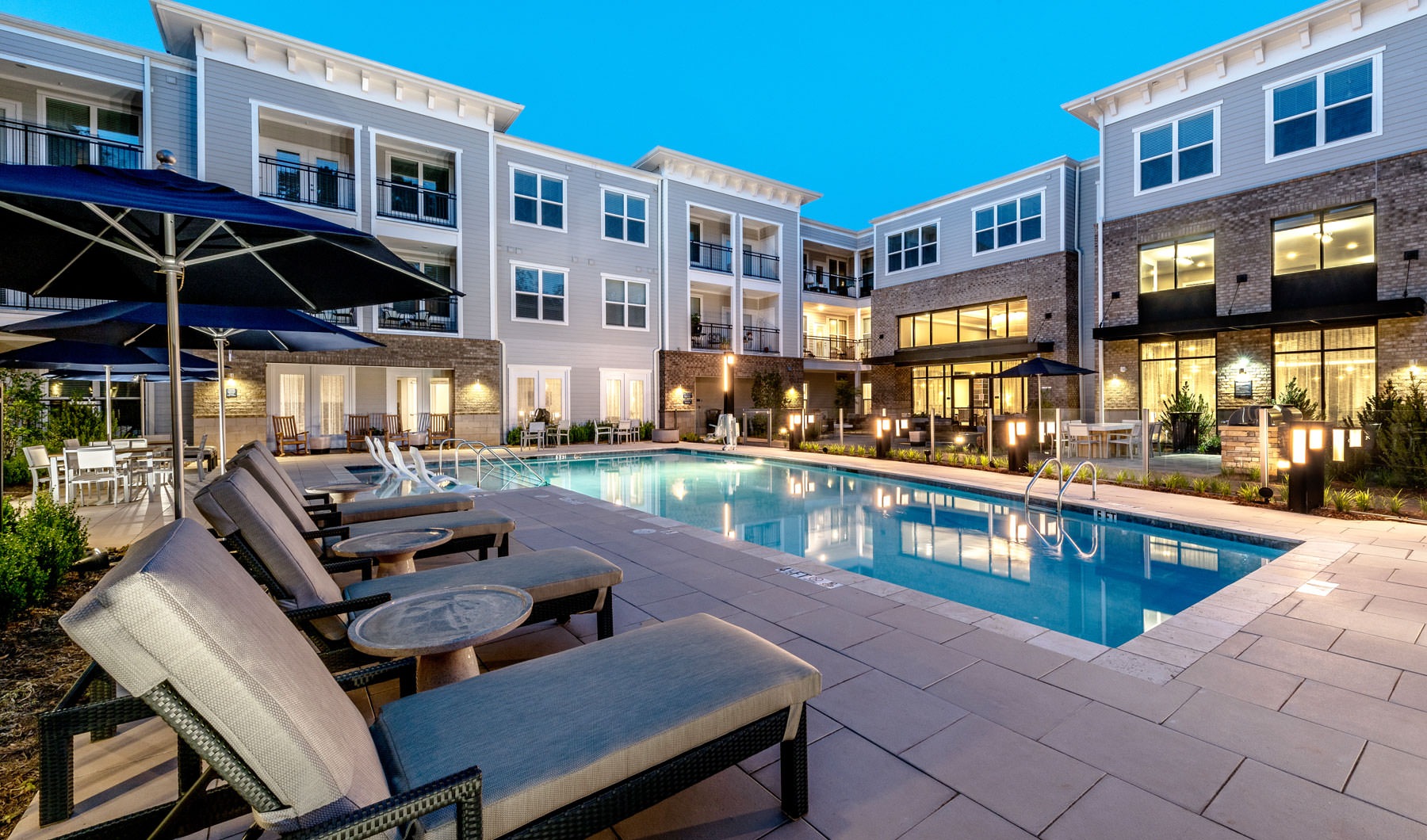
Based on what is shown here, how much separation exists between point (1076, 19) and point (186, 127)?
159039mm

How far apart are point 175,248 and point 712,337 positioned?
63.0ft

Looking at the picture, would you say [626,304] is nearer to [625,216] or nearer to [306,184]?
[625,216]

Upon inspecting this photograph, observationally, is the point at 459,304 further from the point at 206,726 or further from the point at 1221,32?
the point at 1221,32

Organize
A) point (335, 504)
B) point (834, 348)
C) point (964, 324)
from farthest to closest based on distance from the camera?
point (834, 348) < point (964, 324) < point (335, 504)

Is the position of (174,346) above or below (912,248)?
below

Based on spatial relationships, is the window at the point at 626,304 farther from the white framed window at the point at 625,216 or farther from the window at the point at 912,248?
the window at the point at 912,248

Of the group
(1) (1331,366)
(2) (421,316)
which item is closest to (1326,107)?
(1) (1331,366)

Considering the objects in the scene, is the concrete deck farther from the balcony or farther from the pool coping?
the balcony

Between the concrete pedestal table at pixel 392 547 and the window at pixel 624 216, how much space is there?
16.9 metres

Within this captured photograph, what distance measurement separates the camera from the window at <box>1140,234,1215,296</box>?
50.8ft

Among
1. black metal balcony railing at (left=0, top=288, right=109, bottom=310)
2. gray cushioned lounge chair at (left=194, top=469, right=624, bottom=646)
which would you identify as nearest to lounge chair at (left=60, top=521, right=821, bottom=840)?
gray cushioned lounge chair at (left=194, top=469, right=624, bottom=646)

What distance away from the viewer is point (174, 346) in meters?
3.38

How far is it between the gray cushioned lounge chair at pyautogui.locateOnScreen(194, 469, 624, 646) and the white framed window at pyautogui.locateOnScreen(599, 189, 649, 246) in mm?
17552

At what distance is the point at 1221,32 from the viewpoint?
104 metres
